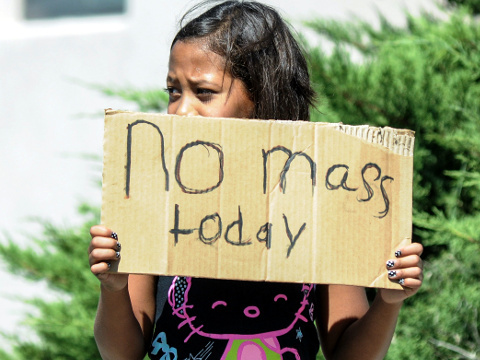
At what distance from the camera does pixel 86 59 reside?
16.3ft

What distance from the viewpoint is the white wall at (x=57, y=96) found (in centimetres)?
473

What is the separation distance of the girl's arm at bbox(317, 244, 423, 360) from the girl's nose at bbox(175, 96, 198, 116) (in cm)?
53

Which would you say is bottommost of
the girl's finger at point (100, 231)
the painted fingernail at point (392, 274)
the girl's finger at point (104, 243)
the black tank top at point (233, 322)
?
the black tank top at point (233, 322)

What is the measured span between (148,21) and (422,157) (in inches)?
94.5

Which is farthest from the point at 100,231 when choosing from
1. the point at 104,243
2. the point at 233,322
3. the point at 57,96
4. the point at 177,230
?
the point at 57,96

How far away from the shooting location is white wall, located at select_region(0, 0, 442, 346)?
15.5ft

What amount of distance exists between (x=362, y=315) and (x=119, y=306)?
593 millimetres

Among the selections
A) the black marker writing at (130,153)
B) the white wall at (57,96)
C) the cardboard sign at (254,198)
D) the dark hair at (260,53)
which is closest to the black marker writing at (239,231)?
the cardboard sign at (254,198)

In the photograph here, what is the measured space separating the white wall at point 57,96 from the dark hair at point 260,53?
2612mm

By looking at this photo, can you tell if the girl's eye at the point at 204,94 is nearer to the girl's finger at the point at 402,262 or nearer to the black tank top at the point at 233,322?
the black tank top at the point at 233,322

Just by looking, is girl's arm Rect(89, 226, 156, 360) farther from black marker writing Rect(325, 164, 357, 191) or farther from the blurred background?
the blurred background

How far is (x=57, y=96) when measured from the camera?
16.6 ft

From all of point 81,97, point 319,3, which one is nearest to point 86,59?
point 81,97

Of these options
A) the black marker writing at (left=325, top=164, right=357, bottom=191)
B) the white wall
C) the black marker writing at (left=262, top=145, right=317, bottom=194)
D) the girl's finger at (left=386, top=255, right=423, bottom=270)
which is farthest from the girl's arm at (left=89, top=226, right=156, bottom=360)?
the white wall
